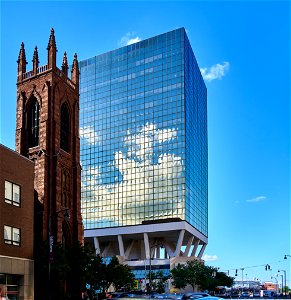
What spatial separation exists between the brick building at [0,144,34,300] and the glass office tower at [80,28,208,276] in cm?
8613

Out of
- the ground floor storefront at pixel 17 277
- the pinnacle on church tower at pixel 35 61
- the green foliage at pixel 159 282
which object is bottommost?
the green foliage at pixel 159 282

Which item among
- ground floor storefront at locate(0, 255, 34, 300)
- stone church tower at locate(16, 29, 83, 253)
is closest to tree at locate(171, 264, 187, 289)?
stone church tower at locate(16, 29, 83, 253)

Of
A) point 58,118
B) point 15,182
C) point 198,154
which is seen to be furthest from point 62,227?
point 198,154

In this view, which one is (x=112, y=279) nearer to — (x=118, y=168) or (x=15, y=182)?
(x=15, y=182)

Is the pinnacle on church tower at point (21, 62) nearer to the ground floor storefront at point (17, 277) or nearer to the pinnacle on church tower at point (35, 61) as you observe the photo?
the pinnacle on church tower at point (35, 61)

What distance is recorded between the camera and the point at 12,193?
157ft

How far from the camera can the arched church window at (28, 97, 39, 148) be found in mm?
71287

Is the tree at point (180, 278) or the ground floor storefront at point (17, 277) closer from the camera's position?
the ground floor storefront at point (17, 277)

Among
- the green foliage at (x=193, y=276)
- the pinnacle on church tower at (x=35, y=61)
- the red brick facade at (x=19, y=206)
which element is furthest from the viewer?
the green foliage at (x=193, y=276)

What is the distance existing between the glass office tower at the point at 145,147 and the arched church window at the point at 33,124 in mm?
69437

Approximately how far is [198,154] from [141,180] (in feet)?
72.2

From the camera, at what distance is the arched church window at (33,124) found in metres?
71.3

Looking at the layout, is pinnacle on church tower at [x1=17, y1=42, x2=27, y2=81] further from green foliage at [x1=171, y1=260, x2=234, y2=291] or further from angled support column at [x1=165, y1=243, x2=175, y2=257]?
angled support column at [x1=165, y1=243, x2=175, y2=257]

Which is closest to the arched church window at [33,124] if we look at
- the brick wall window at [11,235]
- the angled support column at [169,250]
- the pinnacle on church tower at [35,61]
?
the pinnacle on church tower at [35,61]
